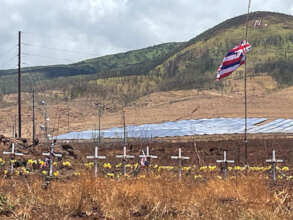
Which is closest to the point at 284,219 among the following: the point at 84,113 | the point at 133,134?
the point at 133,134

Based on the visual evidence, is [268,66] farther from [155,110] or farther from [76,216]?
[76,216]

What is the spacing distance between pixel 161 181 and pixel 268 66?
4648 inches

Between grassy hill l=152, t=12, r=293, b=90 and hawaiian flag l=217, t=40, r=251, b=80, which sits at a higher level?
grassy hill l=152, t=12, r=293, b=90

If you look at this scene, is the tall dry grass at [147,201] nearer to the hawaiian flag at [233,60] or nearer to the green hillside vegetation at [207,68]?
the hawaiian flag at [233,60]

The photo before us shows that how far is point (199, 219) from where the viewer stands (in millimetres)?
5438

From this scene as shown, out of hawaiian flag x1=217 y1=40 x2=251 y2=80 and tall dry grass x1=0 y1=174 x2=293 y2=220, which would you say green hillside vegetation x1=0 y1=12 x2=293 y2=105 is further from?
tall dry grass x1=0 y1=174 x2=293 y2=220

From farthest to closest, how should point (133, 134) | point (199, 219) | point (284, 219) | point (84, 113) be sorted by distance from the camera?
1. point (84, 113)
2. point (133, 134)
3. point (199, 219)
4. point (284, 219)

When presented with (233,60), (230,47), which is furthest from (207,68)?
(233,60)

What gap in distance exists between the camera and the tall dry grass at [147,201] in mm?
5750

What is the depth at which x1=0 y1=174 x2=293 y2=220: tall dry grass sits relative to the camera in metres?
5.75

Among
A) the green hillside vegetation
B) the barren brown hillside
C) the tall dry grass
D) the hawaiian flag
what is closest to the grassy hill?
the green hillside vegetation

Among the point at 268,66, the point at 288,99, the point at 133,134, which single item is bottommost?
the point at 133,134

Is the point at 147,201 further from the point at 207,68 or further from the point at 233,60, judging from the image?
the point at 207,68

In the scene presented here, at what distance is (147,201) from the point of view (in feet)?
20.6
